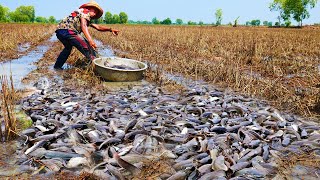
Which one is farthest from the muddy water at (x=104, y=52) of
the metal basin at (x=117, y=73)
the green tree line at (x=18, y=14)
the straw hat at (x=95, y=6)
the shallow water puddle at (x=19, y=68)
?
the green tree line at (x=18, y=14)

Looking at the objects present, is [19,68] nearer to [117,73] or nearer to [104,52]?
[117,73]

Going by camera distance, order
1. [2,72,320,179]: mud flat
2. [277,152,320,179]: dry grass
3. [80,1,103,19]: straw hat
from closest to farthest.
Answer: [2,72,320,179]: mud flat
[277,152,320,179]: dry grass
[80,1,103,19]: straw hat

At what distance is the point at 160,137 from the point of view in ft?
13.9

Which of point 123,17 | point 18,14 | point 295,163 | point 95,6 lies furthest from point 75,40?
point 123,17

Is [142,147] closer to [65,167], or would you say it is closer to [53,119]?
[65,167]

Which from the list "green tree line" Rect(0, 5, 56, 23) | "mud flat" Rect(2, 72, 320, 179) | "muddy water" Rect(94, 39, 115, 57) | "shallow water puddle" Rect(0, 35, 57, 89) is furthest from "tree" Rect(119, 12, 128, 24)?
"mud flat" Rect(2, 72, 320, 179)

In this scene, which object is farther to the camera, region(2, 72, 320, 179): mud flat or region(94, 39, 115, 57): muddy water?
region(94, 39, 115, 57): muddy water

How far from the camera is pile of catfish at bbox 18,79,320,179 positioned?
138 inches

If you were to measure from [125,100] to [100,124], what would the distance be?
57.3 inches

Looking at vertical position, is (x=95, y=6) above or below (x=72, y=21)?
above

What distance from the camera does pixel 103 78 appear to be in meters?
8.22

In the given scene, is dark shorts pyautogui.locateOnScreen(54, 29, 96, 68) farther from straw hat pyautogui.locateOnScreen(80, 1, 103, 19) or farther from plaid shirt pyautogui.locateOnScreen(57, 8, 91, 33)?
straw hat pyautogui.locateOnScreen(80, 1, 103, 19)

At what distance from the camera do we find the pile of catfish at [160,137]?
3508mm

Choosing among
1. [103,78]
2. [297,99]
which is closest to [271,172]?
[297,99]
